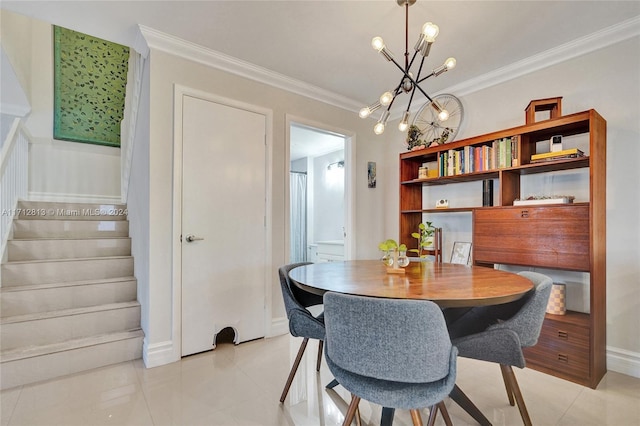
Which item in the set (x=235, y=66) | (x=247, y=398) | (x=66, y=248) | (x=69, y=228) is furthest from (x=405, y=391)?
(x=69, y=228)

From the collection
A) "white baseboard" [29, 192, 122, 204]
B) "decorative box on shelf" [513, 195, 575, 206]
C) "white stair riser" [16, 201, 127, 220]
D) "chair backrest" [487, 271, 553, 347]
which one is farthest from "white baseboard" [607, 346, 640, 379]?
"white baseboard" [29, 192, 122, 204]

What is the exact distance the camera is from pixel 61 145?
4109 millimetres

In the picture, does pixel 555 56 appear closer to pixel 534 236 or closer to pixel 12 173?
pixel 534 236

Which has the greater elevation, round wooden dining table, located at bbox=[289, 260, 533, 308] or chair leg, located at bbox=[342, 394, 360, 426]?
round wooden dining table, located at bbox=[289, 260, 533, 308]

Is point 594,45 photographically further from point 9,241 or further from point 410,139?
point 9,241

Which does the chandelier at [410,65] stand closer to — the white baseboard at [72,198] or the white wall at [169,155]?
the white wall at [169,155]

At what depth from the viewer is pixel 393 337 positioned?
3.43 ft

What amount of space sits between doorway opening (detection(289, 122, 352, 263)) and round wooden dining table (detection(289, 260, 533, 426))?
118 inches

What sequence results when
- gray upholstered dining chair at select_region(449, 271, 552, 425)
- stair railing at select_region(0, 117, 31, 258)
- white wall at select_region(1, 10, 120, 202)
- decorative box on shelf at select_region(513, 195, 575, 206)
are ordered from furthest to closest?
white wall at select_region(1, 10, 120, 202), stair railing at select_region(0, 117, 31, 258), decorative box on shelf at select_region(513, 195, 575, 206), gray upholstered dining chair at select_region(449, 271, 552, 425)

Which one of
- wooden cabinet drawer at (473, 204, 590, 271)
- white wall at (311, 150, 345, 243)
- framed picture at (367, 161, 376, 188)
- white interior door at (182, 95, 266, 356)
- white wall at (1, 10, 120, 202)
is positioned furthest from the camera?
white wall at (311, 150, 345, 243)

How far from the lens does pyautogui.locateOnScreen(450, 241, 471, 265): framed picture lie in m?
3.02

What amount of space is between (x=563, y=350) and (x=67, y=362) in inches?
136

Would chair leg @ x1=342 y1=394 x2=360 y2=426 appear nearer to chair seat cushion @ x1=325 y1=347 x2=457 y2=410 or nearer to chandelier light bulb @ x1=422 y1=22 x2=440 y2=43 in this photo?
chair seat cushion @ x1=325 y1=347 x2=457 y2=410

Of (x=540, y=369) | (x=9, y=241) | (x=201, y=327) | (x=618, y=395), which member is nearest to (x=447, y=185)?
(x=540, y=369)
